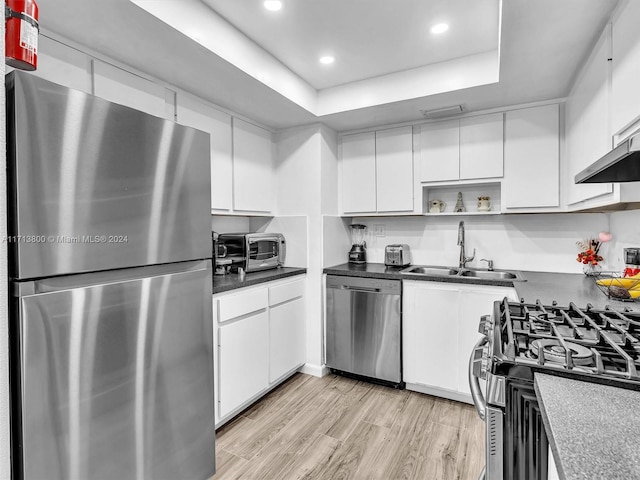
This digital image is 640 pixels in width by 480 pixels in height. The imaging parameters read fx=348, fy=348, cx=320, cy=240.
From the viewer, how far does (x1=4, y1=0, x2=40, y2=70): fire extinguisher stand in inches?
36.8

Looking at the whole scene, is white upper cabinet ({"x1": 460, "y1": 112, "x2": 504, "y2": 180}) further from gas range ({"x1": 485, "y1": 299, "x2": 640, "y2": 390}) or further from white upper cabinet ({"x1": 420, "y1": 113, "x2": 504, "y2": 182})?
gas range ({"x1": 485, "y1": 299, "x2": 640, "y2": 390})

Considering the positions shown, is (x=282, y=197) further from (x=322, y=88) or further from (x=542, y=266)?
(x=542, y=266)

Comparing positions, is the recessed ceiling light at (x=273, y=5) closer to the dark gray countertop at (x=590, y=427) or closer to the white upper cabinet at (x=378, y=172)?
the white upper cabinet at (x=378, y=172)

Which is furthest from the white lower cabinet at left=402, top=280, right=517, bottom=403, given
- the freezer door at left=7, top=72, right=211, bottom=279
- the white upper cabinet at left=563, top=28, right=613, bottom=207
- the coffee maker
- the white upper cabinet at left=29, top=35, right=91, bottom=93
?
the white upper cabinet at left=29, top=35, right=91, bottom=93

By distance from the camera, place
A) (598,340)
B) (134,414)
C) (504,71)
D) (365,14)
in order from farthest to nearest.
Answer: (504,71)
(365,14)
(134,414)
(598,340)

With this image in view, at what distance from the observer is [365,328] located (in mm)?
2791

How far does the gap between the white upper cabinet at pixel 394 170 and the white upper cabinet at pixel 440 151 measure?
12 cm

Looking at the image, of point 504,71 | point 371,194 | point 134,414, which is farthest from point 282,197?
point 134,414

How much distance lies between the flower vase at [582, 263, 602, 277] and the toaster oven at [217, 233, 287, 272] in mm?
2317

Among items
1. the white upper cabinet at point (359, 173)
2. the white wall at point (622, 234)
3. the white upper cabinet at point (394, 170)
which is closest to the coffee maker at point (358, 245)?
the white upper cabinet at point (359, 173)

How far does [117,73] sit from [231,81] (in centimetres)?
61

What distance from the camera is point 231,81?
2125 mm

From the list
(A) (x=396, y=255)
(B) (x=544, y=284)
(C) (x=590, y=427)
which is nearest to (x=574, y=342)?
(C) (x=590, y=427)

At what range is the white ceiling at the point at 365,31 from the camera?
1778mm
